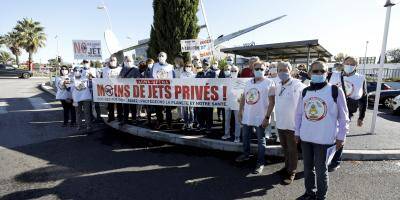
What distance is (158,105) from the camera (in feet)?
27.5

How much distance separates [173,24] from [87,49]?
3660 millimetres

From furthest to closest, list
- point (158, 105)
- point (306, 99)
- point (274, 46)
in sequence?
point (274, 46) < point (158, 105) < point (306, 99)

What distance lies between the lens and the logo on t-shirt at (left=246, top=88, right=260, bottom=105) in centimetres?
532

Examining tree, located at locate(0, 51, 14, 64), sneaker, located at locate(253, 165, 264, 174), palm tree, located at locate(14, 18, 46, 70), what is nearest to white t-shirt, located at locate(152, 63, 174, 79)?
sneaker, located at locate(253, 165, 264, 174)

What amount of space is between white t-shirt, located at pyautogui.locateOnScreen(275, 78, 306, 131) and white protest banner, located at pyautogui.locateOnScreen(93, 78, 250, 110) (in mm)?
2056

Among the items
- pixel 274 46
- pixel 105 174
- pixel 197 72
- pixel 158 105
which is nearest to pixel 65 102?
pixel 158 105

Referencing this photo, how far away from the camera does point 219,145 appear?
688 cm

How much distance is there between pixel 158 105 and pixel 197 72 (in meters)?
1.35

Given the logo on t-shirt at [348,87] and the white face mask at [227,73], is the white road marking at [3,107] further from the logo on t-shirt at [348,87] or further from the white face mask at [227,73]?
the logo on t-shirt at [348,87]

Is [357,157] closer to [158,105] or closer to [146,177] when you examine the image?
[146,177]

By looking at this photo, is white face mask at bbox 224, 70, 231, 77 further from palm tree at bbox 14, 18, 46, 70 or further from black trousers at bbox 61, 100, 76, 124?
palm tree at bbox 14, 18, 46, 70

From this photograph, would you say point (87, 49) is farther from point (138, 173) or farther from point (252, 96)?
point (252, 96)

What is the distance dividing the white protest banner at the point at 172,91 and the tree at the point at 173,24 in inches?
178

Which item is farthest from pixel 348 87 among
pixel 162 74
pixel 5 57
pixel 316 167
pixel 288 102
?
pixel 5 57
